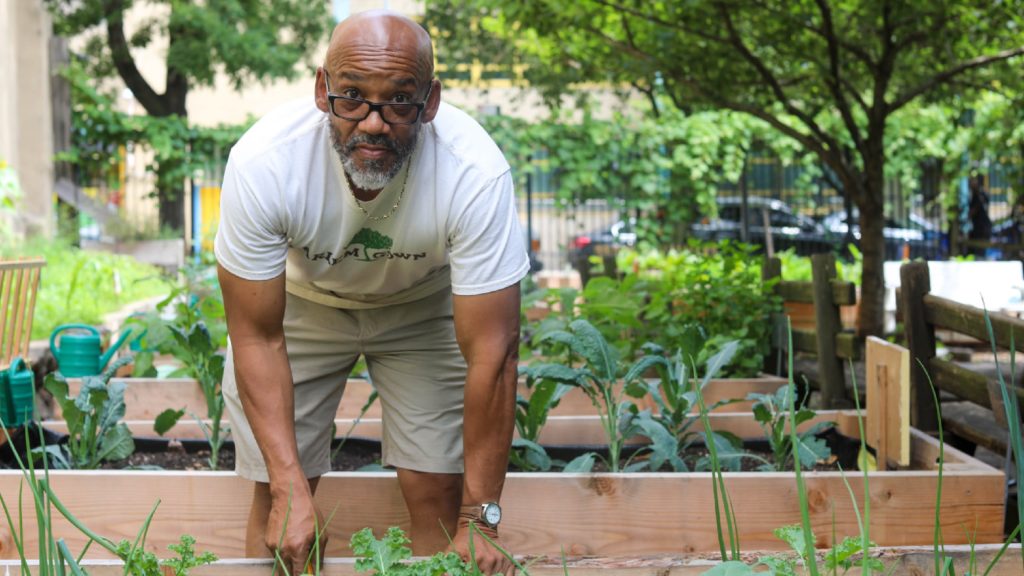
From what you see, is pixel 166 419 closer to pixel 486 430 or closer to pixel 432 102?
pixel 486 430

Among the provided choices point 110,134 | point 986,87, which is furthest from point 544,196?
point 986,87

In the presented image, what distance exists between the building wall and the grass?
1044mm

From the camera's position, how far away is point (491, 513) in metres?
2.36

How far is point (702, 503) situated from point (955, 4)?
4.52 meters

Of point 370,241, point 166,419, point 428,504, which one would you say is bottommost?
point 428,504

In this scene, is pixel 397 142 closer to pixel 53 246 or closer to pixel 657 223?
pixel 53 246

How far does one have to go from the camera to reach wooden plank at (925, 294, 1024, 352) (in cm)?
347

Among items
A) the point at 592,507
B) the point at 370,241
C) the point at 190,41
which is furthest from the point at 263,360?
the point at 190,41

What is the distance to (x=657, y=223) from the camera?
15086 millimetres

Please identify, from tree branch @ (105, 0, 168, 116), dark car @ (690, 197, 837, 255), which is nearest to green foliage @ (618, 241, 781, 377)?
dark car @ (690, 197, 837, 255)

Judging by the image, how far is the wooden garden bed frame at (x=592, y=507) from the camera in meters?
3.11

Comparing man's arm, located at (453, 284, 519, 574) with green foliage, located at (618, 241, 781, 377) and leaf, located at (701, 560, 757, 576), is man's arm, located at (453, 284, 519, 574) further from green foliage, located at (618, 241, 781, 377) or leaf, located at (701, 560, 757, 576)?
green foliage, located at (618, 241, 781, 377)

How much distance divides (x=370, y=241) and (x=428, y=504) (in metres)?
0.81

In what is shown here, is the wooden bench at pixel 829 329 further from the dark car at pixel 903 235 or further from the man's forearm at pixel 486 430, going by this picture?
the dark car at pixel 903 235
